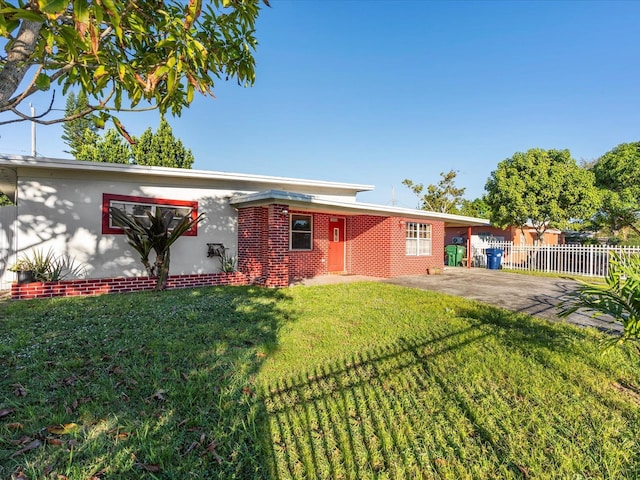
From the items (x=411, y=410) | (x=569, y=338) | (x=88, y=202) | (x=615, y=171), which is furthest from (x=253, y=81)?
(x=615, y=171)

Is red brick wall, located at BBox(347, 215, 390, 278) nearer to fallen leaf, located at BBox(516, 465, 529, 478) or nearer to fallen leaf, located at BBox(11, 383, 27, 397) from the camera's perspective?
fallen leaf, located at BBox(516, 465, 529, 478)

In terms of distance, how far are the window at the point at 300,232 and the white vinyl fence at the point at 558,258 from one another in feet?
36.5

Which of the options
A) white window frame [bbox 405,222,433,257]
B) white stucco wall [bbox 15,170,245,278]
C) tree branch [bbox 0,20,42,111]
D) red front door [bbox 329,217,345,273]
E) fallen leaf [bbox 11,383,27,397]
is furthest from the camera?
white window frame [bbox 405,222,433,257]

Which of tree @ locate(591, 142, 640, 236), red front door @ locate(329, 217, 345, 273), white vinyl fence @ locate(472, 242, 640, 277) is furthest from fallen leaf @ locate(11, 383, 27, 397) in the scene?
tree @ locate(591, 142, 640, 236)

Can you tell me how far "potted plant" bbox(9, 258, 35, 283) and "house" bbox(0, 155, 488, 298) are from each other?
0.20 meters

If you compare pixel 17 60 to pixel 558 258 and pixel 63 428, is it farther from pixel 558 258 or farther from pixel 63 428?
pixel 558 258

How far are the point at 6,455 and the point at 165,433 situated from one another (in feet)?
3.27

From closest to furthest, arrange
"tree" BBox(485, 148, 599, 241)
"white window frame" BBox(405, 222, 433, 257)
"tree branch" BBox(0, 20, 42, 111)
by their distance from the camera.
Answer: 1. "tree branch" BBox(0, 20, 42, 111)
2. "white window frame" BBox(405, 222, 433, 257)
3. "tree" BBox(485, 148, 599, 241)

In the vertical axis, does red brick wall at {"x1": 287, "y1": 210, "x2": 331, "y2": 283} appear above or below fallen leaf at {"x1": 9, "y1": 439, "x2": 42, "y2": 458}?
above

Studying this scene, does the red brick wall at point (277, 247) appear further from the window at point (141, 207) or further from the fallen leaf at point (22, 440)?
the fallen leaf at point (22, 440)

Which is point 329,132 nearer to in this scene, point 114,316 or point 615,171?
point 114,316

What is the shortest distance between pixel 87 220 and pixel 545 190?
1982 centimetres

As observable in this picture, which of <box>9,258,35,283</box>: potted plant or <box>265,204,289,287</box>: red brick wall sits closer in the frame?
<box>9,258,35,283</box>: potted plant

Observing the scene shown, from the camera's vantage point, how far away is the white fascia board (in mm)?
6867
